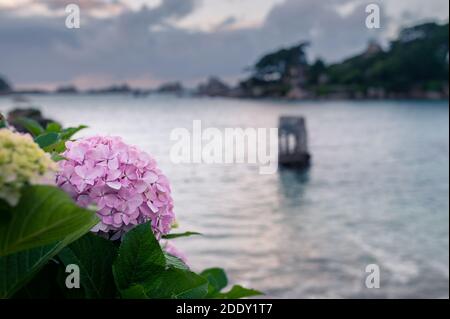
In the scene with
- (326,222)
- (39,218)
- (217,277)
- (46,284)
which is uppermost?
(39,218)

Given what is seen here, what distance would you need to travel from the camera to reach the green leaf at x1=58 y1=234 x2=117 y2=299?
1.38m

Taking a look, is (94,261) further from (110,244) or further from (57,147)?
(57,147)

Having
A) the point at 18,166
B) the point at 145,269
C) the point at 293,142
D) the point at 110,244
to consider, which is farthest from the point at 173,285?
the point at 293,142

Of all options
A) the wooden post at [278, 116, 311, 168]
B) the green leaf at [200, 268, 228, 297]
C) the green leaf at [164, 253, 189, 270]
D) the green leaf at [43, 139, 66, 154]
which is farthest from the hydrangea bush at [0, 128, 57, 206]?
the wooden post at [278, 116, 311, 168]

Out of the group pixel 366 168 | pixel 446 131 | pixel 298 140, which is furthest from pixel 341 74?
pixel 298 140

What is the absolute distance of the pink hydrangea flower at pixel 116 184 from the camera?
4.62 ft

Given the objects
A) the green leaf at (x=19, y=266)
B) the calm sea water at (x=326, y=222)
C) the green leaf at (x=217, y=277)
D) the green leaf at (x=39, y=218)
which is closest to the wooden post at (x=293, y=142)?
the calm sea water at (x=326, y=222)

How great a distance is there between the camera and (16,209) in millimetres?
959

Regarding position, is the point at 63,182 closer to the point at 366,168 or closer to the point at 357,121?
the point at 366,168

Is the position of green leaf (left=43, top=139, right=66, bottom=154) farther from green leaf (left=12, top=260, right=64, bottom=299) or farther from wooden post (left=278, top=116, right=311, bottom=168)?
wooden post (left=278, top=116, right=311, bottom=168)

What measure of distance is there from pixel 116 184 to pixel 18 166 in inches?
20.5

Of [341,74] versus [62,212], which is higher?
[341,74]

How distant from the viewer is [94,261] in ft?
4.59

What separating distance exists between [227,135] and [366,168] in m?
31.8
